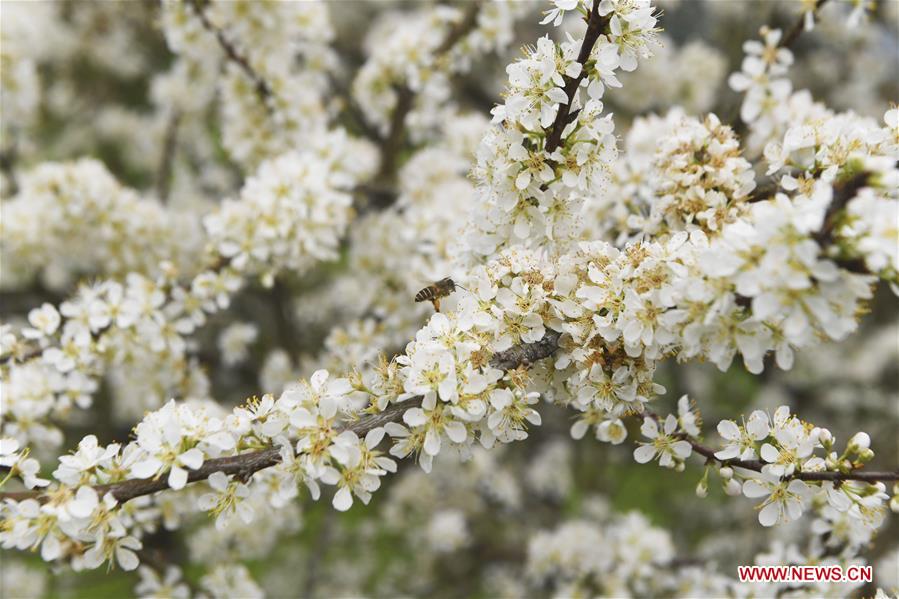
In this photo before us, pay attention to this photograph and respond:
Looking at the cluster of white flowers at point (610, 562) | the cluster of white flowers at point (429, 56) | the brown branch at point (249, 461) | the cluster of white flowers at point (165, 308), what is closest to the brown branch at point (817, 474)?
the brown branch at point (249, 461)

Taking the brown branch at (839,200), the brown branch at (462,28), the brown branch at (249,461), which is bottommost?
the brown branch at (249,461)

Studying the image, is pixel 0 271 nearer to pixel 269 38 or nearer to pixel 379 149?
pixel 269 38

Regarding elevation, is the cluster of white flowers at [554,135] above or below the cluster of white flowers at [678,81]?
above

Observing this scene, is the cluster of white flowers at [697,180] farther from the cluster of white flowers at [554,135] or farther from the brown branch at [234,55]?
the brown branch at [234,55]

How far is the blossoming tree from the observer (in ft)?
5.28

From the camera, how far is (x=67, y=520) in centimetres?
153

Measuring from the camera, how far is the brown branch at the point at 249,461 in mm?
1594

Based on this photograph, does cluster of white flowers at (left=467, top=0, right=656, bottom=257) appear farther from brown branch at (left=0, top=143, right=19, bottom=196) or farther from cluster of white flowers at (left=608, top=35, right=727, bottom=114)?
brown branch at (left=0, top=143, right=19, bottom=196)

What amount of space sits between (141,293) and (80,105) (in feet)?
11.7

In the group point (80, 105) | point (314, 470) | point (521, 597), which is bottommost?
point (521, 597)

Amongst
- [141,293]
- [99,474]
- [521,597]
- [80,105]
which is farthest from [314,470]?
[80,105]

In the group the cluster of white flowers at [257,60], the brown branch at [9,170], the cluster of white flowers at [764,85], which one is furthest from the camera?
the brown branch at [9,170]

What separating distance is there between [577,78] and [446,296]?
77cm

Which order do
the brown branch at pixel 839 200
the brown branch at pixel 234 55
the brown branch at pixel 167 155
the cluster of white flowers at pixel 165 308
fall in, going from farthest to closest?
the brown branch at pixel 167 155 < the brown branch at pixel 234 55 < the cluster of white flowers at pixel 165 308 < the brown branch at pixel 839 200
